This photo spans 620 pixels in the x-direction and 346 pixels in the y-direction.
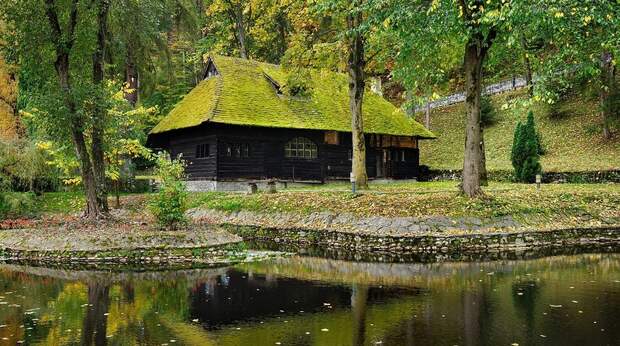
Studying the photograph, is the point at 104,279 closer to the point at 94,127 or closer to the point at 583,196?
the point at 94,127

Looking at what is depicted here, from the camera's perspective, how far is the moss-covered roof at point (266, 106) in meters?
31.9

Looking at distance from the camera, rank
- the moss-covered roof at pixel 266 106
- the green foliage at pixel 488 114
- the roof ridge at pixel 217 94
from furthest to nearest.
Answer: the green foliage at pixel 488 114
the moss-covered roof at pixel 266 106
the roof ridge at pixel 217 94

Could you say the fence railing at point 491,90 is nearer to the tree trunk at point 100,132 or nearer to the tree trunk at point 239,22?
the tree trunk at point 239,22

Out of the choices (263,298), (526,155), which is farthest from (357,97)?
(263,298)

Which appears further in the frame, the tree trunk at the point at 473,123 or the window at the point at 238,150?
the window at the point at 238,150

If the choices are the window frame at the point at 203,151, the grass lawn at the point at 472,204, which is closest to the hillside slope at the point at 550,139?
the grass lawn at the point at 472,204

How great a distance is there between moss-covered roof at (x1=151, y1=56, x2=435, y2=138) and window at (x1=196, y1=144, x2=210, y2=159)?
1745 mm

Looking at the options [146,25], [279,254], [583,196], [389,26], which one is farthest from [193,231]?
[146,25]

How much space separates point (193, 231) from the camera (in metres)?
18.7

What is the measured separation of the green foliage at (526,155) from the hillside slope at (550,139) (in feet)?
3.63

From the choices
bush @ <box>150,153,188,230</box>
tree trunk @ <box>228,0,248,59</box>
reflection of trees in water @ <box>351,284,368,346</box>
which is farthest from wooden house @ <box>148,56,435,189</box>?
reflection of trees in water @ <box>351,284,368,346</box>

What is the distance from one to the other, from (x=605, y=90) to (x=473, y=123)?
21.5m

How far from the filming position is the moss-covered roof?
31938 millimetres

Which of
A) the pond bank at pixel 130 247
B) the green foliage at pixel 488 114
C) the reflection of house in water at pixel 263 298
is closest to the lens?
the reflection of house in water at pixel 263 298
